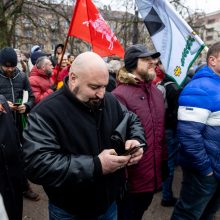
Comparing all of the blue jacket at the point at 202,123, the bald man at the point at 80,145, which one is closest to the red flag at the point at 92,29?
the blue jacket at the point at 202,123

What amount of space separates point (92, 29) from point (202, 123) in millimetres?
1908

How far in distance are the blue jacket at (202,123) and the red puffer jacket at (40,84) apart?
2778 millimetres

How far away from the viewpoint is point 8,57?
3.78 metres

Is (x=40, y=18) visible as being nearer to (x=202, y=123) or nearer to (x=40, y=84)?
(x=40, y=84)

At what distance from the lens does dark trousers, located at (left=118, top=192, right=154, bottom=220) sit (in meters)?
2.49

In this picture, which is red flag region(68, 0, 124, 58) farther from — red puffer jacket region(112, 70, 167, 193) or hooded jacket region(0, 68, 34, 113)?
red puffer jacket region(112, 70, 167, 193)

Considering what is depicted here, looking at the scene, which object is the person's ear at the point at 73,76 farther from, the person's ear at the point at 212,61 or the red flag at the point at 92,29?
the red flag at the point at 92,29

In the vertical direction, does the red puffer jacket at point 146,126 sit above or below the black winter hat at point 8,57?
below

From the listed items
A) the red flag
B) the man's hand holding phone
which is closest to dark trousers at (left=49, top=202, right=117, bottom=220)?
the man's hand holding phone

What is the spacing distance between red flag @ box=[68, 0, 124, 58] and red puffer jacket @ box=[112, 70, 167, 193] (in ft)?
4.10

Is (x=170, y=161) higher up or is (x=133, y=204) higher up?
(x=133, y=204)

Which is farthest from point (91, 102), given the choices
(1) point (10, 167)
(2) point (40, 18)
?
(2) point (40, 18)

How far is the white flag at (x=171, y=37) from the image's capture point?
9.26 feet

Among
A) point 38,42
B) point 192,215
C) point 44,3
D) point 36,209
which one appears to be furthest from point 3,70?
point 38,42
